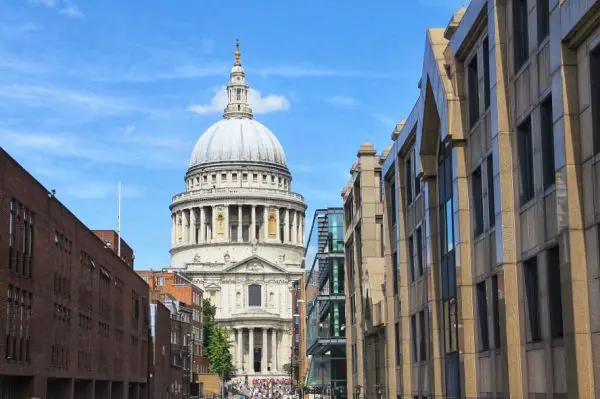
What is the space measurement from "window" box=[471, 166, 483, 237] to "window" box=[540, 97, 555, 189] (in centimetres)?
675

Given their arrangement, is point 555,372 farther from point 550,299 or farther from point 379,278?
point 379,278

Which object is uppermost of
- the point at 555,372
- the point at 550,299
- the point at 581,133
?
the point at 581,133

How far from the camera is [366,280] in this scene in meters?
56.8

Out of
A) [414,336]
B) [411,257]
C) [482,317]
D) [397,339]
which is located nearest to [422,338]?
[414,336]

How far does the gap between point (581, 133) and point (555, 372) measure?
5466 mm

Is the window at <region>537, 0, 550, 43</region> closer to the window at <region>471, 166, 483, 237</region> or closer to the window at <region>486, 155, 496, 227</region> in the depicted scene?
the window at <region>486, 155, 496, 227</region>

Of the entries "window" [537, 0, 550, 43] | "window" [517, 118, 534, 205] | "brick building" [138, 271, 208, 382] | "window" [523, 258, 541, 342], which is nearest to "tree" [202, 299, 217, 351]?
"brick building" [138, 271, 208, 382]

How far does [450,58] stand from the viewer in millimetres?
34812

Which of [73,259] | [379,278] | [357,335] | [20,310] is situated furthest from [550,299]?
[357,335]

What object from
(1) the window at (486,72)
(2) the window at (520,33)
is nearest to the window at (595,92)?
(2) the window at (520,33)

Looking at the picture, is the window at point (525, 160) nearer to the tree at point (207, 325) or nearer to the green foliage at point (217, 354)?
the green foliage at point (217, 354)

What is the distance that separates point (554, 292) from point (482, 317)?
7791 mm

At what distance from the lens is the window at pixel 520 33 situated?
27312mm

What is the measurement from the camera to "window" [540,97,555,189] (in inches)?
976
